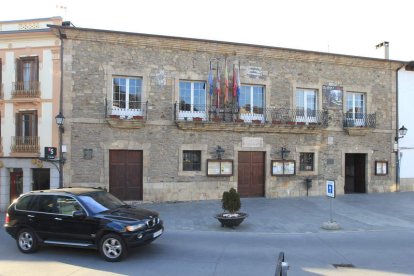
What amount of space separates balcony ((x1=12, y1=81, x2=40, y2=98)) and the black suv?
849 cm

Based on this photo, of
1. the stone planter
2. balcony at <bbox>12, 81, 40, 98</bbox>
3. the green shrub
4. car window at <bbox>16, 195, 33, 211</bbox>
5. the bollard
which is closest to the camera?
car window at <bbox>16, 195, 33, 211</bbox>

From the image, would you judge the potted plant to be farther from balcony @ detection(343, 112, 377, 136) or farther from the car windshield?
balcony @ detection(343, 112, 377, 136)

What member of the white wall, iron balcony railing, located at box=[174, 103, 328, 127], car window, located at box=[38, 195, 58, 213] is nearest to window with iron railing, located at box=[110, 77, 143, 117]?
iron balcony railing, located at box=[174, 103, 328, 127]

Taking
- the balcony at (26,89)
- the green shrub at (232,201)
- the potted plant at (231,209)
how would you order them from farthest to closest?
the balcony at (26,89), the green shrub at (232,201), the potted plant at (231,209)

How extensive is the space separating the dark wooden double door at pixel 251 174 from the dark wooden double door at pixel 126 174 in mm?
5036

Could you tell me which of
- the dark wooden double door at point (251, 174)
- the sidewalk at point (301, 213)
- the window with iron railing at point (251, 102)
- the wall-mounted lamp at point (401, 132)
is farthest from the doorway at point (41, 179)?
the wall-mounted lamp at point (401, 132)

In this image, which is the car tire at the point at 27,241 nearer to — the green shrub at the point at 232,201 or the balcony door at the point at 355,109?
the green shrub at the point at 232,201

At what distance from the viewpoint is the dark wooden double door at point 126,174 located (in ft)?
53.4

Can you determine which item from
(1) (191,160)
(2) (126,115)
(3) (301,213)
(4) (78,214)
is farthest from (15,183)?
(3) (301,213)

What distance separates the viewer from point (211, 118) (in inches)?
672

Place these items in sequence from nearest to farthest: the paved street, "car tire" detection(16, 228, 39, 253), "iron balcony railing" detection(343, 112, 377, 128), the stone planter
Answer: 1. the paved street
2. "car tire" detection(16, 228, 39, 253)
3. the stone planter
4. "iron balcony railing" detection(343, 112, 377, 128)

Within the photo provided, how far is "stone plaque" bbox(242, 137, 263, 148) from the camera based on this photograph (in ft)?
58.1

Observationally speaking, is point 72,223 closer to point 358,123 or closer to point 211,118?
point 211,118

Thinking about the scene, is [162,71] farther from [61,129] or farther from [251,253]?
[251,253]
